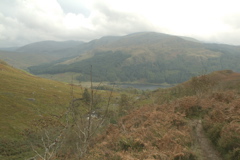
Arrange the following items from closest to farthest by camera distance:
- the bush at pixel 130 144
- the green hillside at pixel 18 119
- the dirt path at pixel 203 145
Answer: the dirt path at pixel 203 145 → the bush at pixel 130 144 → the green hillside at pixel 18 119

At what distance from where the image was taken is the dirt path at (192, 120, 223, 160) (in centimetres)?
1014

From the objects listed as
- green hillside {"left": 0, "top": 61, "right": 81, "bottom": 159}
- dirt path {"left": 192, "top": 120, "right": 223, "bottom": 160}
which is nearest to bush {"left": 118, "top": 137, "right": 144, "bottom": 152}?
dirt path {"left": 192, "top": 120, "right": 223, "bottom": 160}

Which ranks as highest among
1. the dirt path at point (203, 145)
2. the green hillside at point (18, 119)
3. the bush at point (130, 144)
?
the dirt path at point (203, 145)

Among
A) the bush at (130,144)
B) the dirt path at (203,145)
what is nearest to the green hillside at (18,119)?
the bush at (130,144)

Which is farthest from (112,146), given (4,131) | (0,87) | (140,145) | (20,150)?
(0,87)

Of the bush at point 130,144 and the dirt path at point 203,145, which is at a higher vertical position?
the dirt path at point 203,145

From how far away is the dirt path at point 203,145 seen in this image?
10141 mm

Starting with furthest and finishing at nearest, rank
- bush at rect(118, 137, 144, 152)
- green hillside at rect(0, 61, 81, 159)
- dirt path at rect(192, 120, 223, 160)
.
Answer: green hillside at rect(0, 61, 81, 159)
bush at rect(118, 137, 144, 152)
dirt path at rect(192, 120, 223, 160)

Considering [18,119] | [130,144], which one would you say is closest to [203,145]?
[130,144]

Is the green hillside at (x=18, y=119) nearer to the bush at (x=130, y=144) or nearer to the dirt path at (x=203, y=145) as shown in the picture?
the bush at (x=130, y=144)

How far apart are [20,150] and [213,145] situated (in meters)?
40.4

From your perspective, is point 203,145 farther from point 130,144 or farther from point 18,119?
point 18,119

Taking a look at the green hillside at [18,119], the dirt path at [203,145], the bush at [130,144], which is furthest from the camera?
the green hillside at [18,119]

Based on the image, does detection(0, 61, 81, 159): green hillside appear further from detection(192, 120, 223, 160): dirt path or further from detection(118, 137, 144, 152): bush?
detection(192, 120, 223, 160): dirt path
